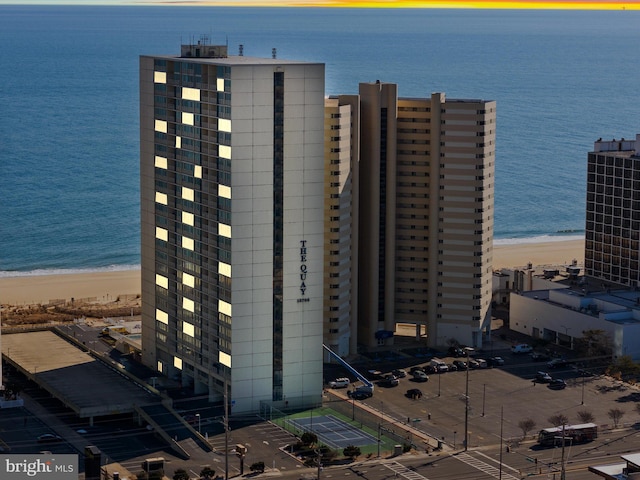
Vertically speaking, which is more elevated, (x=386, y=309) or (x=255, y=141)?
(x=255, y=141)

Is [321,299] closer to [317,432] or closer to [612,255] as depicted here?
[317,432]

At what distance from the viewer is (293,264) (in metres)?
138

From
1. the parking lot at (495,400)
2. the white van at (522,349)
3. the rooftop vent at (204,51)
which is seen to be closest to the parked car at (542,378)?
the parking lot at (495,400)

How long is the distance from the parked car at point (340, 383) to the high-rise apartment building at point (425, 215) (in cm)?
1576

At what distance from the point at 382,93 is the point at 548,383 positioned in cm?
3515

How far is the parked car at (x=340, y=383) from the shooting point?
14575 centimetres

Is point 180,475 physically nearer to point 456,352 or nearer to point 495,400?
point 495,400

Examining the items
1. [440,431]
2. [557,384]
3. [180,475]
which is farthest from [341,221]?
[180,475]

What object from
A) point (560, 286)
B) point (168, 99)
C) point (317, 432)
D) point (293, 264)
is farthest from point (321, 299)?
point (560, 286)

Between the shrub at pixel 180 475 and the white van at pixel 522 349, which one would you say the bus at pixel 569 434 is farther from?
the shrub at pixel 180 475

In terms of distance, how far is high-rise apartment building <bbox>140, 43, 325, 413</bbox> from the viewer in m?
135

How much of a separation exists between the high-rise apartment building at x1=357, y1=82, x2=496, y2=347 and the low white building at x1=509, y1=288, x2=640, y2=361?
19.2ft

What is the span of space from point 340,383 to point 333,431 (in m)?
16.1

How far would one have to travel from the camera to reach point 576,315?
162 m
